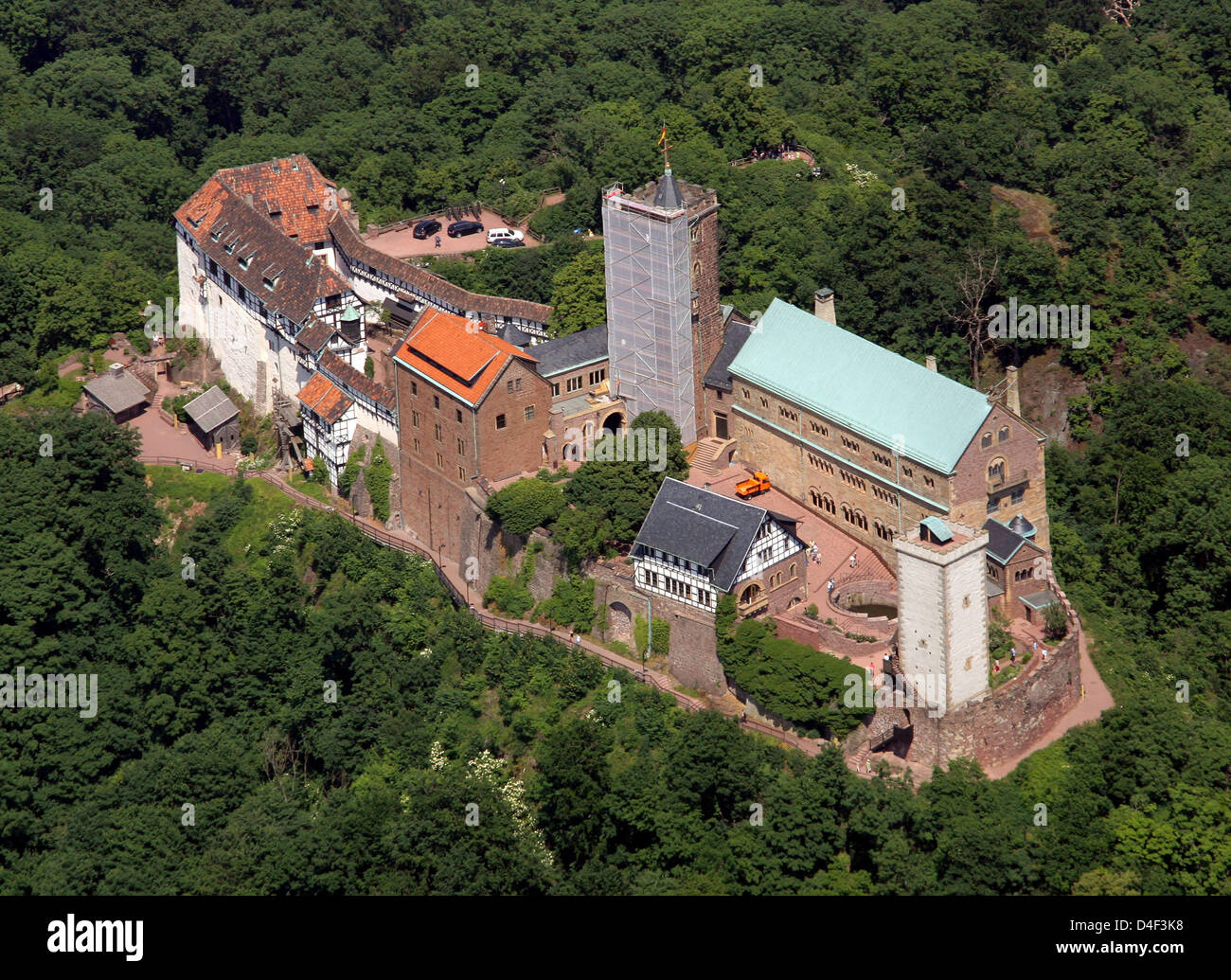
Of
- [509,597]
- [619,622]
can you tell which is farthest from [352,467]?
[619,622]

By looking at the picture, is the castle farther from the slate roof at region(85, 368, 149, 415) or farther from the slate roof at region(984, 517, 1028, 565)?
the slate roof at region(85, 368, 149, 415)

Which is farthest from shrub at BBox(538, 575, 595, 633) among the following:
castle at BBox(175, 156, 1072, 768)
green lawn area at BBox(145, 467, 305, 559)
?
green lawn area at BBox(145, 467, 305, 559)

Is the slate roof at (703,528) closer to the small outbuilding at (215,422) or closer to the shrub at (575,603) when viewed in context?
the shrub at (575,603)

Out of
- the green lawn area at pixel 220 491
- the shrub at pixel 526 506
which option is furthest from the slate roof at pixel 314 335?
the shrub at pixel 526 506

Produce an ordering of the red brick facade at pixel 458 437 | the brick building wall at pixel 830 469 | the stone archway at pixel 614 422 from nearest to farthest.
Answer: the brick building wall at pixel 830 469
the red brick facade at pixel 458 437
the stone archway at pixel 614 422

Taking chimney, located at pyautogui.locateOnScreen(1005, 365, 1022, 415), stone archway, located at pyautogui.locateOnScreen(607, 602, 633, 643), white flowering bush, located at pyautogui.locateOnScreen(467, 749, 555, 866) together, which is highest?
chimney, located at pyautogui.locateOnScreen(1005, 365, 1022, 415)
